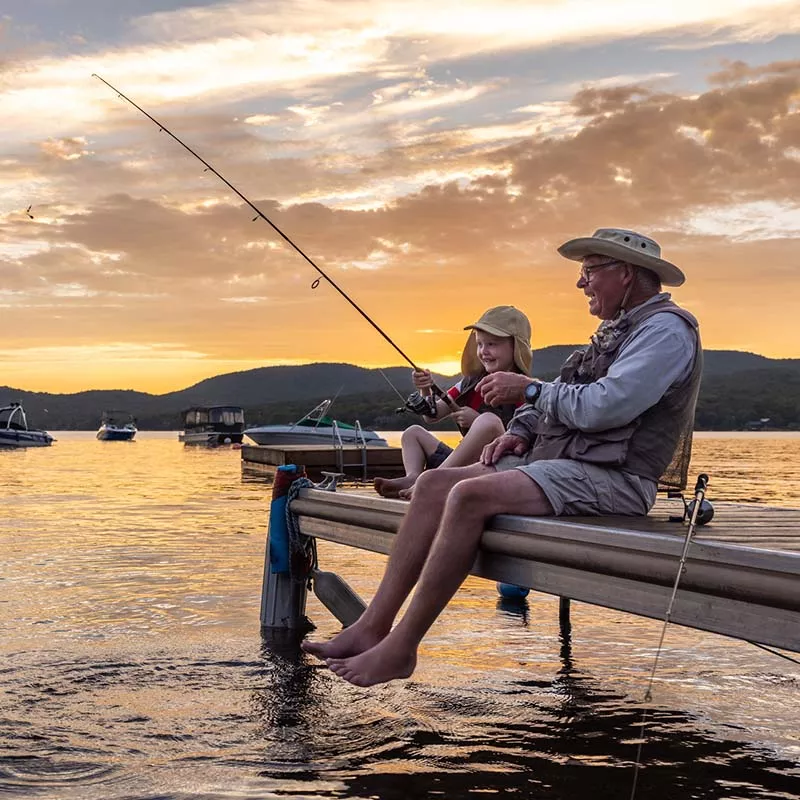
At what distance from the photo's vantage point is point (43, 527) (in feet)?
50.1

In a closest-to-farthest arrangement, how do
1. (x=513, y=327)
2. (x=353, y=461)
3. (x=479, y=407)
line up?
(x=513, y=327), (x=479, y=407), (x=353, y=461)

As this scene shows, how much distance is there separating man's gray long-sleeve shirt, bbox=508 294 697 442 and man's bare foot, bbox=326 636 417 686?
113 cm

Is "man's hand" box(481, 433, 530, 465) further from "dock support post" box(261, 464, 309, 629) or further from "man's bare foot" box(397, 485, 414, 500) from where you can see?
"dock support post" box(261, 464, 309, 629)

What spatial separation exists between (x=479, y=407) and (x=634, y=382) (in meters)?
2.62

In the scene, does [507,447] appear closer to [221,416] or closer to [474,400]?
[474,400]

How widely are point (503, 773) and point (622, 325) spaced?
1901mm

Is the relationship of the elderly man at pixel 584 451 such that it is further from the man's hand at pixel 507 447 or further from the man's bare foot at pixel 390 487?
the man's bare foot at pixel 390 487

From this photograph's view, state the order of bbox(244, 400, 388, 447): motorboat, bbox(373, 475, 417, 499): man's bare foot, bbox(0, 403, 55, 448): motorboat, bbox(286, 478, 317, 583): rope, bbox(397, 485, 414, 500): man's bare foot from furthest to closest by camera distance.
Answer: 1. bbox(0, 403, 55, 448): motorboat
2. bbox(244, 400, 388, 447): motorboat
3. bbox(286, 478, 317, 583): rope
4. bbox(373, 475, 417, 499): man's bare foot
5. bbox(397, 485, 414, 500): man's bare foot

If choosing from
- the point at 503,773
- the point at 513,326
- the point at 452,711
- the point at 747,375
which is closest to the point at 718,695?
the point at 452,711

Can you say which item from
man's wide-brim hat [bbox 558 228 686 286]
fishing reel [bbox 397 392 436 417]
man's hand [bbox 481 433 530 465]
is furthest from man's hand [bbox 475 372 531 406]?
fishing reel [bbox 397 392 436 417]

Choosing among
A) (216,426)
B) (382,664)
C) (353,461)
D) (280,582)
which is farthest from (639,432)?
(216,426)

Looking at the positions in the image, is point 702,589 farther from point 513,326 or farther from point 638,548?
point 513,326

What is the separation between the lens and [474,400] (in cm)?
677

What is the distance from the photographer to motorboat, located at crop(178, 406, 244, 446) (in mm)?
77938
